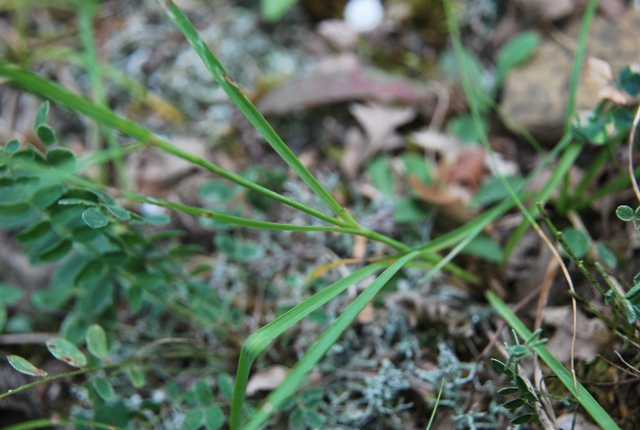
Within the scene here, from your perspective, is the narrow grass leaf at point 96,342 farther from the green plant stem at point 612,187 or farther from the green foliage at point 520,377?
the green plant stem at point 612,187

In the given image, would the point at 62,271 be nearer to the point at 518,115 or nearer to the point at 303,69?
the point at 303,69

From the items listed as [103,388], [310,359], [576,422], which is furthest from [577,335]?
[103,388]

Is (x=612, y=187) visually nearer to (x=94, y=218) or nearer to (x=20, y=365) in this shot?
(x=94, y=218)

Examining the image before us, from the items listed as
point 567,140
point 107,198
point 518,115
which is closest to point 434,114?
point 518,115

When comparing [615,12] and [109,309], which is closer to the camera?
[109,309]

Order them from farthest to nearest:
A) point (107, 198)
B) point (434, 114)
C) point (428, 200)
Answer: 1. point (434, 114)
2. point (428, 200)
3. point (107, 198)

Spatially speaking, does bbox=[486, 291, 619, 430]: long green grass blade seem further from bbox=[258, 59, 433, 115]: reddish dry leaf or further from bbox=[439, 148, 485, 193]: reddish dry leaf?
bbox=[258, 59, 433, 115]: reddish dry leaf
